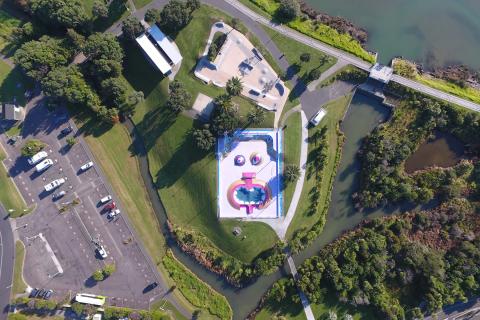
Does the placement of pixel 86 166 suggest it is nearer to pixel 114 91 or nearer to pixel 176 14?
pixel 114 91

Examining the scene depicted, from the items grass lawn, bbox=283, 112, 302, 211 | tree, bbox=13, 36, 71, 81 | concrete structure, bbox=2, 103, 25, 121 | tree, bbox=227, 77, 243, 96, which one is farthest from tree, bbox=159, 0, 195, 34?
concrete structure, bbox=2, 103, 25, 121

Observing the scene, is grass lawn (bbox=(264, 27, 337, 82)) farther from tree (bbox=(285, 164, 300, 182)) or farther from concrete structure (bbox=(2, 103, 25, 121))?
concrete structure (bbox=(2, 103, 25, 121))

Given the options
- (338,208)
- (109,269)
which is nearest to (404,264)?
(338,208)

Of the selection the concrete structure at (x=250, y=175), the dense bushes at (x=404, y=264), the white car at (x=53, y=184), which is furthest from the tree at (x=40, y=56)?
the dense bushes at (x=404, y=264)

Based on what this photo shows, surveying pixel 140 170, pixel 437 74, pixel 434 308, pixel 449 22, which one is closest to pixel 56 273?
pixel 140 170

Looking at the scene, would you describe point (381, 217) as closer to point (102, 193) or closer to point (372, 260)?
point (372, 260)

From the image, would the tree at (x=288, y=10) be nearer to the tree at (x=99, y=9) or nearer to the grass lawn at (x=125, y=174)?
the tree at (x=99, y=9)
